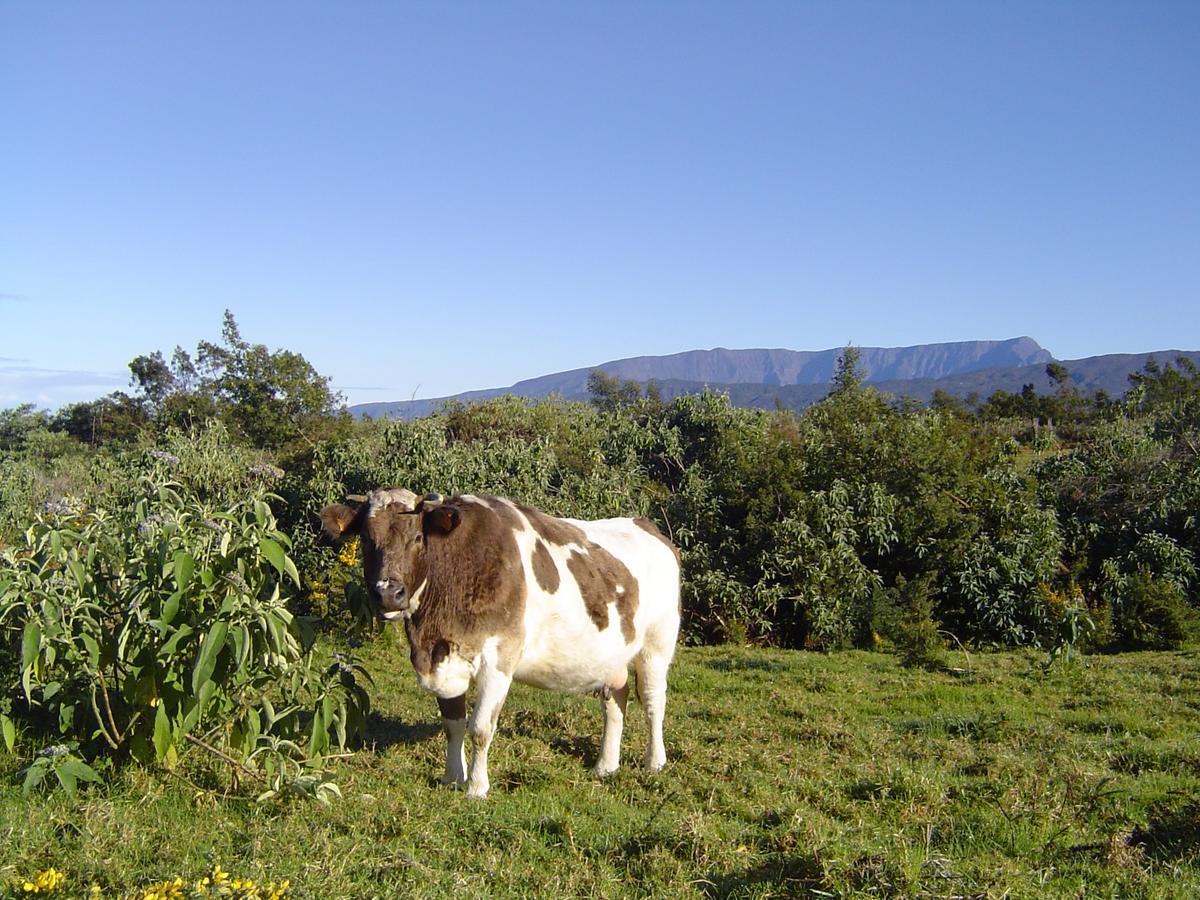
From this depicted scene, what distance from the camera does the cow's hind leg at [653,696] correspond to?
7.60 metres

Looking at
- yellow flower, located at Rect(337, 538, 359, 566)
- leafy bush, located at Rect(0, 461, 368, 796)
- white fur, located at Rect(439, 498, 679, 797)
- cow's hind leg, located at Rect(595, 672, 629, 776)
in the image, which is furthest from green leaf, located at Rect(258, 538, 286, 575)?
yellow flower, located at Rect(337, 538, 359, 566)

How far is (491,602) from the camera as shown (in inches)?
260

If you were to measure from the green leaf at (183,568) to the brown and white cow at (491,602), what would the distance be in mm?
1098

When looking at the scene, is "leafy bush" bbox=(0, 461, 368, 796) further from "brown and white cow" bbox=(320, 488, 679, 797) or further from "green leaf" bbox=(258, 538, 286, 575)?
"brown and white cow" bbox=(320, 488, 679, 797)

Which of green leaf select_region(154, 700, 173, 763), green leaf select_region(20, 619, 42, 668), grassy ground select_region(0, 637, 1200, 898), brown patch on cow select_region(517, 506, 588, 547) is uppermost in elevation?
brown patch on cow select_region(517, 506, 588, 547)

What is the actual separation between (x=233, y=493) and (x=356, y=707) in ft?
34.9

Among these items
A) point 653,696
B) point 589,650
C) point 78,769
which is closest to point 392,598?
point 589,650

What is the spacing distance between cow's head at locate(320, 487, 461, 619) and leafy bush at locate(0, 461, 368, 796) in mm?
486

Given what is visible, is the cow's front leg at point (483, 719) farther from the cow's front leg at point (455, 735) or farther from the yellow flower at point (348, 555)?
the yellow flower at point (348, 555)

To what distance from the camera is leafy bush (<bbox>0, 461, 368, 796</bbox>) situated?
18.6 ft

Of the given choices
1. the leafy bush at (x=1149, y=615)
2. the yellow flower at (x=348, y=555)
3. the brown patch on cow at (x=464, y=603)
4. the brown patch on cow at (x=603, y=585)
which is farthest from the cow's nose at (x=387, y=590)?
the leafy bush at (x=1149, y=615)

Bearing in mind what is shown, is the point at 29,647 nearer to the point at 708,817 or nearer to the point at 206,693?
the point at 206,693

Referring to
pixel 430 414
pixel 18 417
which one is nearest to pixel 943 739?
pixel 430 414

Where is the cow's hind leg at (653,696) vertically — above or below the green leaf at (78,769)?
below
